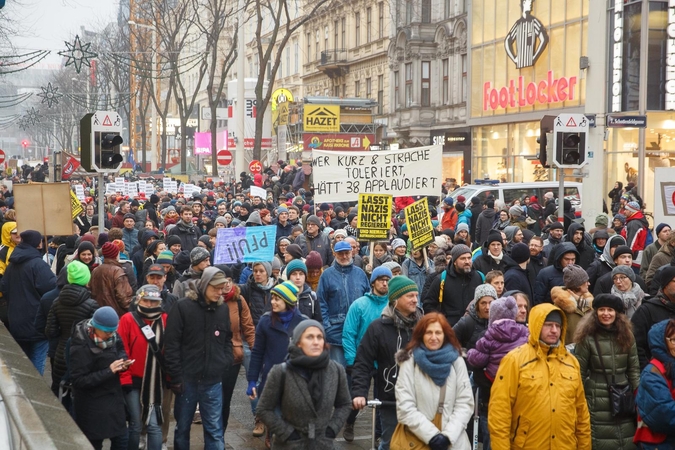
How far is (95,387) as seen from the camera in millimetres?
6859

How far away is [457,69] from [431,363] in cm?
3651

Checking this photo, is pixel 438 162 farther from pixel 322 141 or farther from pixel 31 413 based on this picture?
pixel 322 141

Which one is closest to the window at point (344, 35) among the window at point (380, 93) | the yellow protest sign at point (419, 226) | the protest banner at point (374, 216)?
the window at point (380, 93)

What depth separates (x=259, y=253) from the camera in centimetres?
1034

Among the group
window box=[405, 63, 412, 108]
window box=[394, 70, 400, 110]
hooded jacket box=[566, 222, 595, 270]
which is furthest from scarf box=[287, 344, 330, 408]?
window box=[394, 70, 400, 110]

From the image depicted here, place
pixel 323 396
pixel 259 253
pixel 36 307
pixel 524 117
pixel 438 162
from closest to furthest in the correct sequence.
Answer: pixel 323 396 → pixel 36 307 → pixel 259 253 → pixel 438 162 → pixel 524 117

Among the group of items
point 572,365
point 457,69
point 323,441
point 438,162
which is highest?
point 457,69

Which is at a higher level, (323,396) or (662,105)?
(662,105)

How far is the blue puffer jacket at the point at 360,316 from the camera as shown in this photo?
7957 millimetres

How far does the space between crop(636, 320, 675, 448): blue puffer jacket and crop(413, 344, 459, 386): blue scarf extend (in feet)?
4.10

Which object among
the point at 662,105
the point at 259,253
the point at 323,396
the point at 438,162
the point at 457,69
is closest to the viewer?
the point at 323,396

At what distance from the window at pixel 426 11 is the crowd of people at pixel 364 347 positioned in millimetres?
33319

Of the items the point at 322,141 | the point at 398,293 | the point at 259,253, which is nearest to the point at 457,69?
the point at 322,141

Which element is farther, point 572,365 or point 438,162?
point 438,162
